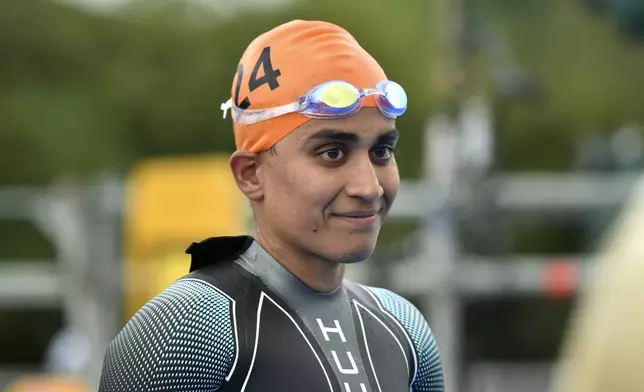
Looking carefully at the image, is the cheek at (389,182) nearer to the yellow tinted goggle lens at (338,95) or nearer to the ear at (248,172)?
the yellow tinted goggle lens at (338,95)

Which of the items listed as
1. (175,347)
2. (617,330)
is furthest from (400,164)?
(175,347)

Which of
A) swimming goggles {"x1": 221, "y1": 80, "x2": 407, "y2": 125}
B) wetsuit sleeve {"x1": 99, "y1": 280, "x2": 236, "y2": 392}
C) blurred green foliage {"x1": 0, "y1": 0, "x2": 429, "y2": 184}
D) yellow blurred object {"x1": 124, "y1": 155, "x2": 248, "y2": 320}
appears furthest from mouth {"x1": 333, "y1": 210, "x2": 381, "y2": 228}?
blurred green foliage {"x1": 0, "y1": 0, "x2": 429, "y2": 184}

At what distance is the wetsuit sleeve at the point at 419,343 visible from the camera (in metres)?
3.24

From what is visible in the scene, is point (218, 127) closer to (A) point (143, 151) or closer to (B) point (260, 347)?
(A) point (143, 151)

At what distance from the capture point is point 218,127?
3045 centimetres

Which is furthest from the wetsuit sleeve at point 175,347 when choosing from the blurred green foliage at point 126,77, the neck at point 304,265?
the blurred green foliage at point 126,77

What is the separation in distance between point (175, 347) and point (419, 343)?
2.61 ft

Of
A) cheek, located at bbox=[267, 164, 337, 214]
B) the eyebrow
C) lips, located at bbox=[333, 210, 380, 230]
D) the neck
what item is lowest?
the neck

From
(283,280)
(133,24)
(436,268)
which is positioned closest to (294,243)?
(283,280)

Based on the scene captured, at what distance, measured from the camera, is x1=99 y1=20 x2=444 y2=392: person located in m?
2.79

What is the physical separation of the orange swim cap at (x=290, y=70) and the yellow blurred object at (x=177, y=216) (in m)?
5.70

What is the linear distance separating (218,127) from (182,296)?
2775 cm

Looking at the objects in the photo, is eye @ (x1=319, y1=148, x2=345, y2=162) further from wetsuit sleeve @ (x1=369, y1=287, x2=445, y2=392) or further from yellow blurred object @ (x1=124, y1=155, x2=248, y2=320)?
yellow blurred object @ (x1=124, y1=155, x2=248, y2=320)

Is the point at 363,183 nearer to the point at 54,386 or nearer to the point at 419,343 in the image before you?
the point at 419,343
